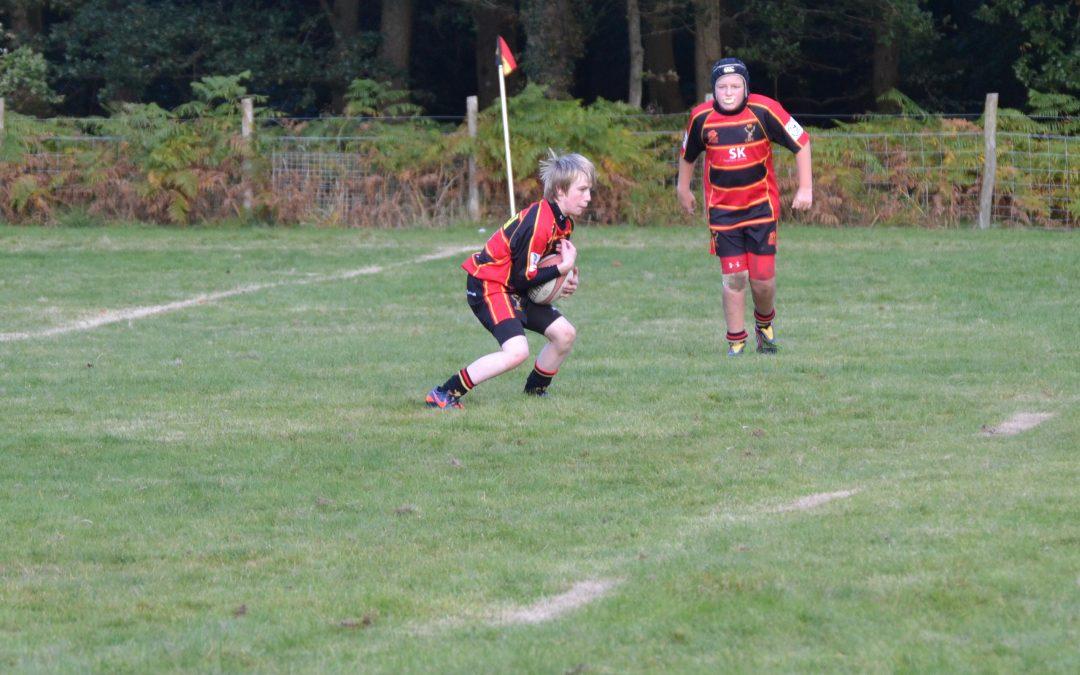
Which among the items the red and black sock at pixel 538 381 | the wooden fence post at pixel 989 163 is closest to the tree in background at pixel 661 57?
the wooden fence post at pixel 989 163

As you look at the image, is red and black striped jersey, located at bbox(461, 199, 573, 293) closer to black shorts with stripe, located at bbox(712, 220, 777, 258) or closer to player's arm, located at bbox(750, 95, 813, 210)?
black shorts with stripe, located at bbox(712, 220, 777, 258)

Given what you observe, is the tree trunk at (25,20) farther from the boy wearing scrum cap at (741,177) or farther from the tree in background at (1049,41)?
the boy wearing scrum cap at (741,177)

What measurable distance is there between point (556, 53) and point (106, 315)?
15.7m

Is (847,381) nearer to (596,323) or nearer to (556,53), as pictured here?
(596,323)

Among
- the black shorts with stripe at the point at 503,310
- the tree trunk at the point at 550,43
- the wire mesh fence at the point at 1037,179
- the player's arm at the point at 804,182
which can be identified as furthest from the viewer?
the tree trunk at the point at 550,43

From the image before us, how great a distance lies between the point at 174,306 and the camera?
13.9 m

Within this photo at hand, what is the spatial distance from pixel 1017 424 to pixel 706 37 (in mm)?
19803

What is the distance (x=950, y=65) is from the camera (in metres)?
30.6

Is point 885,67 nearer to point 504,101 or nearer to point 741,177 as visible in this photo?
point 504,101

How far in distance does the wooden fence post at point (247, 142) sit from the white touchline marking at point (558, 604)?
18.4 meters

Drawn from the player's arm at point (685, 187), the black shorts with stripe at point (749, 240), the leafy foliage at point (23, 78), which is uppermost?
the leafy foliage at point (23, 78)

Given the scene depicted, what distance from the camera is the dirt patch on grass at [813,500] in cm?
588

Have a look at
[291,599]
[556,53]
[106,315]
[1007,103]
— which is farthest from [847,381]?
[1007,103]

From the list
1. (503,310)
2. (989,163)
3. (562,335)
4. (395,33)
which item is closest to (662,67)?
(395,33)
